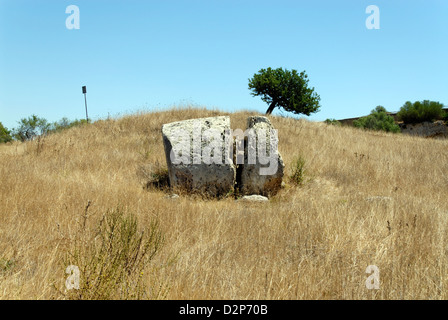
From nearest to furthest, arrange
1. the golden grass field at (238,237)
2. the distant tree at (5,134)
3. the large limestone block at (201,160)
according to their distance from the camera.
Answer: the golden grass field at (238,237) < the large limestone block at (201,160) < the distant tree at (5,134)

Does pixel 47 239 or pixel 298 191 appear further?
pixel 298 191

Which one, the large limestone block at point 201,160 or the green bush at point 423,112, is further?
the green bush at point 423,112

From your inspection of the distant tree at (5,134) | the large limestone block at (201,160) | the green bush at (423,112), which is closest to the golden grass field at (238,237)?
the large limestone block at (201,160)

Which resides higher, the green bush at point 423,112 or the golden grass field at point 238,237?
the green bush at point 423,112

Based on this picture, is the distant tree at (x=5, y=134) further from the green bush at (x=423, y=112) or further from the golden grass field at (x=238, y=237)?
the green bush at (x=423, y=112)

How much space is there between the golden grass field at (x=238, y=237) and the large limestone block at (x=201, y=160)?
0.56 meters

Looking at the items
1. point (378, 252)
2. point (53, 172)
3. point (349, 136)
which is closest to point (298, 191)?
point (378, 252)

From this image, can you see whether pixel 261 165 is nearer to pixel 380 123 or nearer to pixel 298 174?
pixel 298 174

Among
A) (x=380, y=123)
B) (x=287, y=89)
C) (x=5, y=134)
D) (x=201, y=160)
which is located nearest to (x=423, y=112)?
(x=380, y=123)

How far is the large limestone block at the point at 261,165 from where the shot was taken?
8.24m

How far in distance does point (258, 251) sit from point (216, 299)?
4.31 ft
